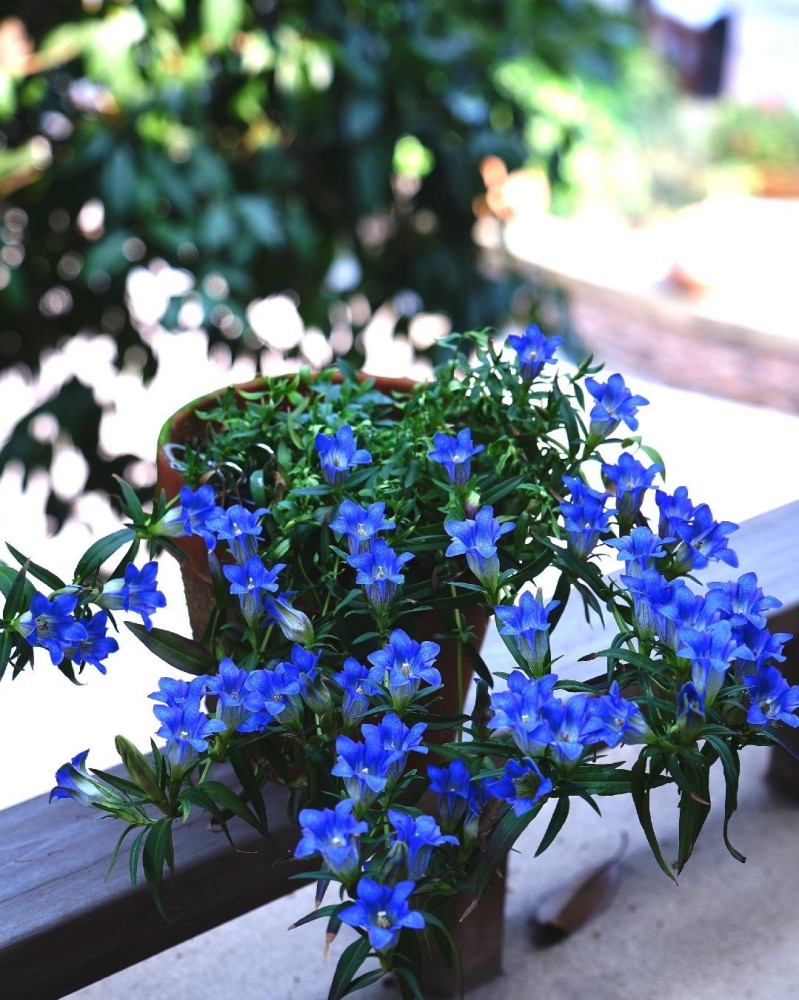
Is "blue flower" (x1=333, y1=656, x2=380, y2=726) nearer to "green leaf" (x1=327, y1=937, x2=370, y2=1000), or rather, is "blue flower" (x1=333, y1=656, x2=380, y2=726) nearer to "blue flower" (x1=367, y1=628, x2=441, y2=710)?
"blue flower" (x1=367, y1=628, x2=441, y2=710)

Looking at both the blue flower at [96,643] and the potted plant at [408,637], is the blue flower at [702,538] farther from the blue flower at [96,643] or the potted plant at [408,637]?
the blue flower at [96,643]

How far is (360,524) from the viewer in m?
0.70

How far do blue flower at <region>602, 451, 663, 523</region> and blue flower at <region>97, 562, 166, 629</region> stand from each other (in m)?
0.28

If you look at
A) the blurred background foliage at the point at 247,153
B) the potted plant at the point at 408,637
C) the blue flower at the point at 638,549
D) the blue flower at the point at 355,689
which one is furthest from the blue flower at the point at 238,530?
the blurred background foliage at the point at 247,153

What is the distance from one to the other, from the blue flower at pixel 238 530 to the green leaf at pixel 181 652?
8 cm

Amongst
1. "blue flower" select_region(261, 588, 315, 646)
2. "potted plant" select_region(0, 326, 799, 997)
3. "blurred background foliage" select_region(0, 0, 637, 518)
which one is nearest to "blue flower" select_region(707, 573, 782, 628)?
"potted plant" select_region(0, 326, 799, 997)

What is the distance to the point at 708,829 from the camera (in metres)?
1.23

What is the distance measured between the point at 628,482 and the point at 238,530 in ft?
0.79

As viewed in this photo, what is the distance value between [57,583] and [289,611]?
0.14 metres

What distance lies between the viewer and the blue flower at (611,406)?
793mm

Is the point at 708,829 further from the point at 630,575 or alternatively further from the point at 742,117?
the point at 742,117

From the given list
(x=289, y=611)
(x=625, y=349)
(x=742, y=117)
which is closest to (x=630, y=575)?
(x=289, y=611)

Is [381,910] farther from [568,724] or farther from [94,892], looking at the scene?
[94,892]

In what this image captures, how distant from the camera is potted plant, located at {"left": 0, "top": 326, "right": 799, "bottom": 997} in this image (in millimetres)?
606
